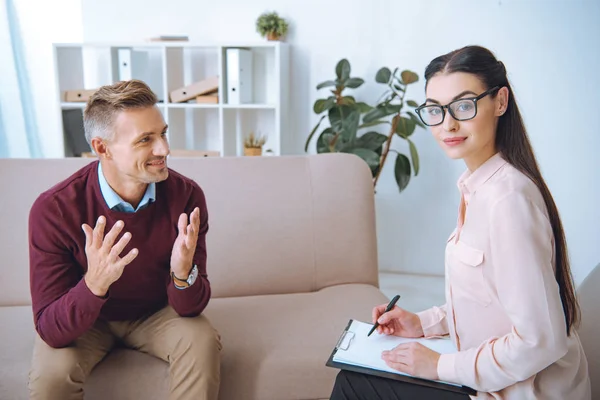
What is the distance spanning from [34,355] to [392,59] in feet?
8.38

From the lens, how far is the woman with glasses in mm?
910

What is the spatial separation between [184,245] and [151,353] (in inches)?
13.6

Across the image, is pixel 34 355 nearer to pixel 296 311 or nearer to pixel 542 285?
pixel 296 311

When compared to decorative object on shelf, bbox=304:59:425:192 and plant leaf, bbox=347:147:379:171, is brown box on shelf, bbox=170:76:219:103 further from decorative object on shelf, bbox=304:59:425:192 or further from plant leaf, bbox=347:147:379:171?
plant leaf, bbox=347:147:379:171

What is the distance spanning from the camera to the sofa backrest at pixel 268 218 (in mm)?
1869

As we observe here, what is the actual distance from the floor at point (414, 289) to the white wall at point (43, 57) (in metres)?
2.17

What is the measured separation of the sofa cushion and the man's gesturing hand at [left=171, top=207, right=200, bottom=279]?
0.28 meters

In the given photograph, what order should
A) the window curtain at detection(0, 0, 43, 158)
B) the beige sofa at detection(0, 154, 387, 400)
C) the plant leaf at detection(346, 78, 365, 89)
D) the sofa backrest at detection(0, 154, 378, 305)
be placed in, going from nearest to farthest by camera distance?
1. the beige sofa at detection(0, 154, 387, 400)
2. the sofa backrest at detection(0, 154, 378, 305)
3. the plant leaf at detection(346, 78, 365, 89)
4. the window curtain at detection(0, 0, 43, 158)

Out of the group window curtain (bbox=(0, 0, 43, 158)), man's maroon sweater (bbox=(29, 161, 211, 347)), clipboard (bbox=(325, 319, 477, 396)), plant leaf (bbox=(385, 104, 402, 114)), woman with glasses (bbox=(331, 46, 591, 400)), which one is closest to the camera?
woman with glasses (bbox=(331, 46, 591, 400))

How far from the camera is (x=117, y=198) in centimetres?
146

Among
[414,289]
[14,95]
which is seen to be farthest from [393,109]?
[14,95]

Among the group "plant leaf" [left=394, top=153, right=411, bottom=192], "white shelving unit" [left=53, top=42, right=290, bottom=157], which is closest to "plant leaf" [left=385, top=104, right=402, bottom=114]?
"plant leaf" [left=394, top=153, right=411, bottom=192]

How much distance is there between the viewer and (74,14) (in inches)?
141

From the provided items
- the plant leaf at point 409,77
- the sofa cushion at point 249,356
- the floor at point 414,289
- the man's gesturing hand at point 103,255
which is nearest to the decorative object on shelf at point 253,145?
the plant leaf at point 409,77
